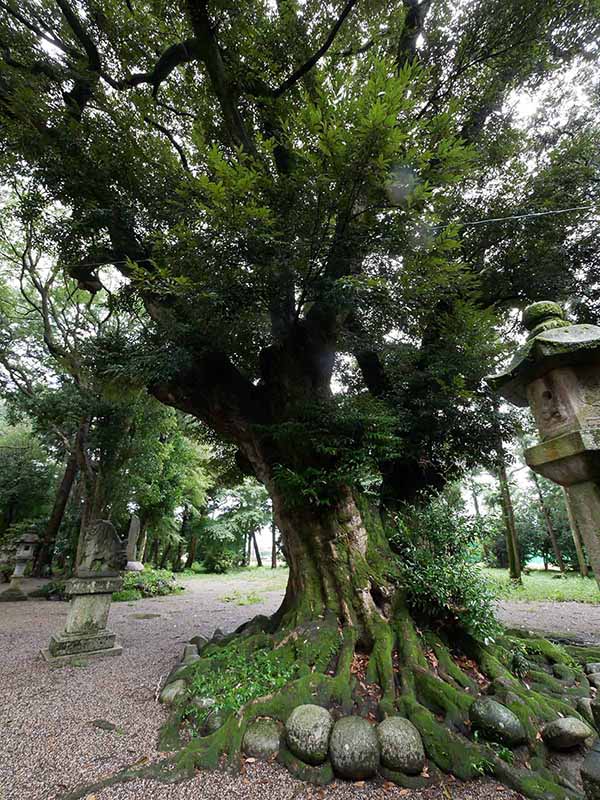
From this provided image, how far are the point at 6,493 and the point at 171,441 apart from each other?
787 centimetres

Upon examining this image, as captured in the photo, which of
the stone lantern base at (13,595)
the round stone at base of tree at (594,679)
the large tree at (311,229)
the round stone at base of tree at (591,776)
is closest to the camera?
the round stone at base of tree at (591,776)

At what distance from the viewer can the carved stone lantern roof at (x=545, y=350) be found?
189 centimetres

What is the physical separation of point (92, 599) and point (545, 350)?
6.02 meters

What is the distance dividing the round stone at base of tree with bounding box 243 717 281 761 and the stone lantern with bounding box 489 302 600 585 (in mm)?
2502

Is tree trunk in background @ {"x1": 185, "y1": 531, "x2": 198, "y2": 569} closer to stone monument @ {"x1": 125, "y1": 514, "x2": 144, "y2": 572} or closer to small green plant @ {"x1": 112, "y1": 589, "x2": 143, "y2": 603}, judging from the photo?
stone monument @ {"x1": 125, "y1": 514, "x2": 144, "y2": 572}

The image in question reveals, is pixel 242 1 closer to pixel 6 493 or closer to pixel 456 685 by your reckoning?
pixel 456 685

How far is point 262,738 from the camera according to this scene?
2596mm

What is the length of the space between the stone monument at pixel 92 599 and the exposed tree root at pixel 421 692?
1901mm

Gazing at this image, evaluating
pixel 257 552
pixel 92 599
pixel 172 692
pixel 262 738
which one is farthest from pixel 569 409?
pixel 257 552

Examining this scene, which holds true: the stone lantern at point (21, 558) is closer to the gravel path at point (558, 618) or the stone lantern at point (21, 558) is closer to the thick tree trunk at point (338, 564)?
the thick tree trunk at point (338, 564)

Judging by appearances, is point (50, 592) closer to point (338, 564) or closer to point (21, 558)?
point (21, 558)

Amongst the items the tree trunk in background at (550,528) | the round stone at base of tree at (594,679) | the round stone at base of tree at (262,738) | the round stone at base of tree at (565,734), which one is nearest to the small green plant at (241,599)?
the round stone at base of tree at (262,738)

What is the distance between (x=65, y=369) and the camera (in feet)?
31.4

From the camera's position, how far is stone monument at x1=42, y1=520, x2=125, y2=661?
4.68 meters
